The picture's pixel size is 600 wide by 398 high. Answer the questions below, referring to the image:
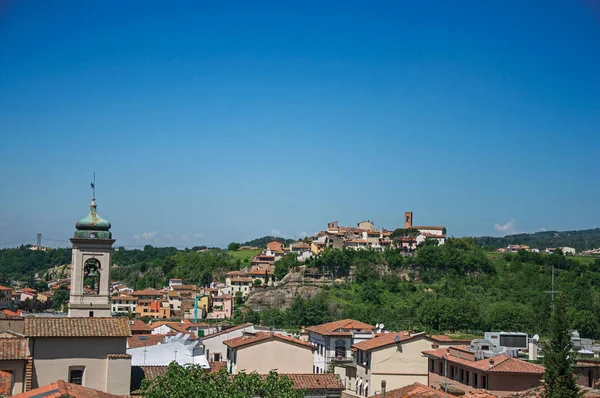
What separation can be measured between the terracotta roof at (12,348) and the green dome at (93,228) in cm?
518

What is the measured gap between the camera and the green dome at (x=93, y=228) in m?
26.9

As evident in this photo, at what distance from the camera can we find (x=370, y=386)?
35.1 metres

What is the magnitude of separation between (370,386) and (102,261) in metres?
14.2

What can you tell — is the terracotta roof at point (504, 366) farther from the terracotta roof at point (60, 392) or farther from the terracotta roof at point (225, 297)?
the terracotta roof at point (225, 297)

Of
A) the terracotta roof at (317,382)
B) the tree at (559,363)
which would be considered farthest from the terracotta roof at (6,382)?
the tree at (559,363)

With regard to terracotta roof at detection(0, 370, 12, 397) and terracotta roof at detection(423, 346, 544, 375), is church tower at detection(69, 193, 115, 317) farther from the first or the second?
terracotta roof at detection(423, 346, 544, 375)

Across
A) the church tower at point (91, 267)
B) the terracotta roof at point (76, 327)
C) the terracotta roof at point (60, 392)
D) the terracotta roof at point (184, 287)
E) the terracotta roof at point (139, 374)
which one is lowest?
the terracotta roof at point (184, 287)

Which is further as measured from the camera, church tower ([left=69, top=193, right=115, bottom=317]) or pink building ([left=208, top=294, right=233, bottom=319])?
pink building ([left=208, top=294, right=233, bottom=319])

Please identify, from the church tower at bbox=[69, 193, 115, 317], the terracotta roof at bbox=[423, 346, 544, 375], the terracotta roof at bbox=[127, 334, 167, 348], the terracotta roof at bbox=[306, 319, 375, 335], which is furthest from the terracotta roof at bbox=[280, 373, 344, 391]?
the terracotta roof at bbox=[306, 319, 375, 335]

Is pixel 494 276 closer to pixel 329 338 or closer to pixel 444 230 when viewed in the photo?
pixel 444 230

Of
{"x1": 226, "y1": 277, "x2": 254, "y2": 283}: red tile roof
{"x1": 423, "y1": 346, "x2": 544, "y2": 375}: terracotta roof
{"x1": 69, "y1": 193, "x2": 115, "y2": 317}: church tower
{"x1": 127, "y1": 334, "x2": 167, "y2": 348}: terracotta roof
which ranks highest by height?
{"x1": 69, "y1": 193, "x2": 115, "y2": 317}: church tower

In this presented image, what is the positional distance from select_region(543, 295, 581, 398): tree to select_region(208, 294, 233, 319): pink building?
281 feet

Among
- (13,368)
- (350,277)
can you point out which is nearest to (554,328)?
(13,368)

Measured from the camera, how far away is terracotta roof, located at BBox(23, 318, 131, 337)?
73.3 feet
